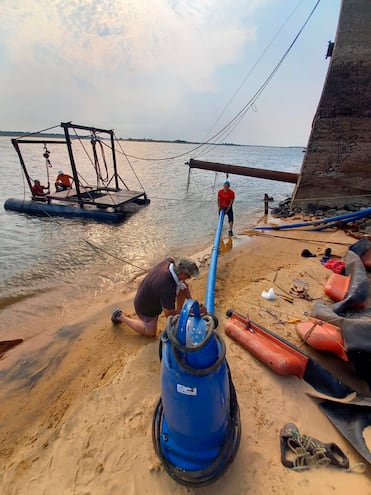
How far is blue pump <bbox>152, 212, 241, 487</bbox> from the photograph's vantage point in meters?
2.02

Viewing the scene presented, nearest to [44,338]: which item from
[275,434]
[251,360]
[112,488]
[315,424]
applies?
[112,488]

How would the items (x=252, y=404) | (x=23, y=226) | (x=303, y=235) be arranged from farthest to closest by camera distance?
→ (x=23, y=226)
(x=303, y=235)
(x=252, y=404)

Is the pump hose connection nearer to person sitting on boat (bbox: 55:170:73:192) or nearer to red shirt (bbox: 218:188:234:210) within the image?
red shirt (bbox: 218:188:234:210)

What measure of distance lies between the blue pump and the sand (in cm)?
28

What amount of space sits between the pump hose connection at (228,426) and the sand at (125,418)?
0.76 ft

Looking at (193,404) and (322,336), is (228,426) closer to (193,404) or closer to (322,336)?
(193,404)

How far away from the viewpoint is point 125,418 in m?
3.02

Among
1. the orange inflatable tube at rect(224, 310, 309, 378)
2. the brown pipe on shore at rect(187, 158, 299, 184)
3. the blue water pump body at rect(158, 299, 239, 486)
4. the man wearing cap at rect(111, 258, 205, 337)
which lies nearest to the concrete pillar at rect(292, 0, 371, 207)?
the brown pipe on shore at rect(187, 158, 299, 184)

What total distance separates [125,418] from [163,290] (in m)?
1.55

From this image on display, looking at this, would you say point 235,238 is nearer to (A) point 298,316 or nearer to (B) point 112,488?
(A) point 298,316

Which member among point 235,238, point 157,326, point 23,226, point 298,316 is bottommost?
point 23,226

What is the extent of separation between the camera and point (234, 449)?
233 centimetres

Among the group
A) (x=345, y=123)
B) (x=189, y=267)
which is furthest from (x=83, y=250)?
(x=345, y=123)

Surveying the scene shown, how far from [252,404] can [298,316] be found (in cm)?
211
